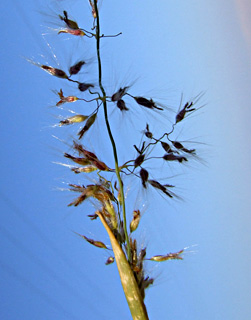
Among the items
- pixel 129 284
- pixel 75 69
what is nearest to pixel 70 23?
pixel 75 69

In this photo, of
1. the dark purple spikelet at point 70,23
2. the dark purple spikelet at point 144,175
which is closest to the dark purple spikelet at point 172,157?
the dark purple spikelet at point 144,175

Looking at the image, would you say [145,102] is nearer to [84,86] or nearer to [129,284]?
[84,86]

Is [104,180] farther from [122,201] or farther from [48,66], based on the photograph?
[48,66]

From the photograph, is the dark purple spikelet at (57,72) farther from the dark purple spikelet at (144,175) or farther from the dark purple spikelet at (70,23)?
the dark purple spikelet at (144,175)

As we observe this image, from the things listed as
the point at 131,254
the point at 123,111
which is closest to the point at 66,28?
the point at 123,111

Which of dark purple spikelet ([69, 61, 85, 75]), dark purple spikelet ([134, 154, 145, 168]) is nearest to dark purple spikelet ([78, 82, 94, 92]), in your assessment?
dark purple spikelet ([69, 61, 85, 75])

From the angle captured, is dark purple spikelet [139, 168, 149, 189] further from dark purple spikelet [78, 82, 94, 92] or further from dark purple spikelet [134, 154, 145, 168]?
dark purple spikelet [78, 82, 94, 92]

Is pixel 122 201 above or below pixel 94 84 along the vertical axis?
below

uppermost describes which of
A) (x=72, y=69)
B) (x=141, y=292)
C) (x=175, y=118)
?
(x=72, y=69)

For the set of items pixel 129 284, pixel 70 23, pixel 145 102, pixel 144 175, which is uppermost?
pixel 70 23
